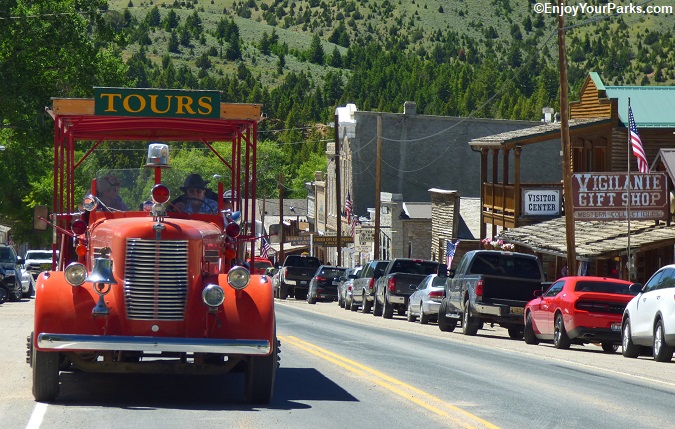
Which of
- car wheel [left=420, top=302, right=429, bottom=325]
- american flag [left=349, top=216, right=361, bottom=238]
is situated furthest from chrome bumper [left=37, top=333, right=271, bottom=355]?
american flag [left=349, top=216, right=361, bottom=238]

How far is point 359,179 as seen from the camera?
243 feet

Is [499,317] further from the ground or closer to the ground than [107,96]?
closer to the ground

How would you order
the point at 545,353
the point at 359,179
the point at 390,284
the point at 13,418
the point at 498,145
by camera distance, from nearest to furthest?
the point at 13,418 < the point at 545,353 < the point at 390,284 < the point at 498,145 < the point at 359,179

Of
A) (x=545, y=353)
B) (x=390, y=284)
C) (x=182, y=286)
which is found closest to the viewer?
(x=182, y=286)

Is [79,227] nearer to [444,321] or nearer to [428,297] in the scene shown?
[444,321]

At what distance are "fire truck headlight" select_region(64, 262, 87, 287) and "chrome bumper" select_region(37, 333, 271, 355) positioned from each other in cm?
58

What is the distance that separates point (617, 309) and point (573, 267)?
5.44m

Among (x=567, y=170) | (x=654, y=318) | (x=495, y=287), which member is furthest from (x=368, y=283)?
(x=654, y=318)

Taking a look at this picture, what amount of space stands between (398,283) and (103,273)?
27.0m

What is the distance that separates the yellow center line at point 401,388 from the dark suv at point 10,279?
23852mm

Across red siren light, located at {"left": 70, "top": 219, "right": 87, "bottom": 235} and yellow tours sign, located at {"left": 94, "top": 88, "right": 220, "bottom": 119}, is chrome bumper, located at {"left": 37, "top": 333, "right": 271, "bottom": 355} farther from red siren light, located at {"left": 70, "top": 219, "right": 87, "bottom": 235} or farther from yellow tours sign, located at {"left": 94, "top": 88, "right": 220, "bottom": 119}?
yellow tours sign, located at {"left": 94, "top": 88, "right": 220, "bottom": 119}

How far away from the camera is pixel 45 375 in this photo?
39.3ft

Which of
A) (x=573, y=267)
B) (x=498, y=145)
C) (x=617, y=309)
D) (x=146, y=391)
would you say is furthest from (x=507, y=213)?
(x=146, y=391)

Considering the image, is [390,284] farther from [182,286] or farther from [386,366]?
[182,286]
